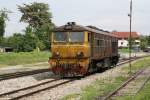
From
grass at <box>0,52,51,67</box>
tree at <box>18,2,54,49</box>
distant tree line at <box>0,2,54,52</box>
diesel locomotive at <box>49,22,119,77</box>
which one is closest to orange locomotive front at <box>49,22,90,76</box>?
diesel locomotive at <box>49,22,119,77</box>

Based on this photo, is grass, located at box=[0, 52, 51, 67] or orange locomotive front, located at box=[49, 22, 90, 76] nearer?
orange locomotive front, located at box=[49, 22, 90, 76]

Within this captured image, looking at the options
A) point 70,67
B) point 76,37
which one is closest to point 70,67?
point 70,67

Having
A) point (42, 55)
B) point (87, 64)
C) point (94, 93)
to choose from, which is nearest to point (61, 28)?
point (87, 64)

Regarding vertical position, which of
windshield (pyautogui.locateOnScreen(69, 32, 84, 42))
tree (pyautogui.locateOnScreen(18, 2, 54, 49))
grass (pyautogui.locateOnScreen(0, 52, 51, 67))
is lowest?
grass (pyautogui.locateOnScreen(0, 52, 51, 67))

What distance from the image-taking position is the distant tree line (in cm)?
10653

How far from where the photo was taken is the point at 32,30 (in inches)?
4771

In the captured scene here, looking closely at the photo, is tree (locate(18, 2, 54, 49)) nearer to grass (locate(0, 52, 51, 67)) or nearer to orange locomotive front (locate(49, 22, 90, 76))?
grass (locate(0, 52, 51, 67))

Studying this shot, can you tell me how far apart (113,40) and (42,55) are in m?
34.7

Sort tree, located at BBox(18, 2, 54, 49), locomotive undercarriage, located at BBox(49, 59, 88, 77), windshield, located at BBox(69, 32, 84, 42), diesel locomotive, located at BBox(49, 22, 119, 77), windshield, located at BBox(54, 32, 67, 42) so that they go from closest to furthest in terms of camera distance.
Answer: locomotive undercarriage, located at BBox(49, 59, 88, 77) → diesel locomotive, located at BBox(49, 22, 119, 77) → windshield, located at BBox(69, 32, 84, 42) → windshield, located at BBox(54, 32, 67, 42) → tree, located at BBox(18, 2, 54, 49)

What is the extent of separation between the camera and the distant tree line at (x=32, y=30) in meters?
107

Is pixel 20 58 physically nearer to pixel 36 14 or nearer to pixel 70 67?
pixel 70 67

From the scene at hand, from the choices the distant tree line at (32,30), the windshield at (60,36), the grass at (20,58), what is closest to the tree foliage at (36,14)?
the distant tree line at (32,30)

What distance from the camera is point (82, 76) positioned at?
29.3 meters

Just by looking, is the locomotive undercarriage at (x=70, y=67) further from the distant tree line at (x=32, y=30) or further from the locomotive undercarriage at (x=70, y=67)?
the distant tree line at (x=32, y=30)
